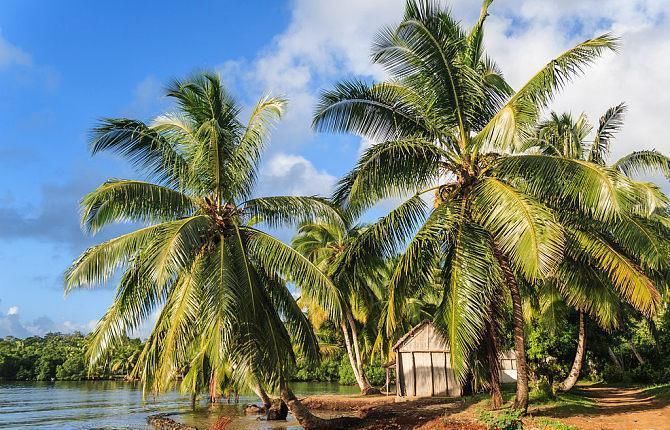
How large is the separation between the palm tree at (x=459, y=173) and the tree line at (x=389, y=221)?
0.04 m

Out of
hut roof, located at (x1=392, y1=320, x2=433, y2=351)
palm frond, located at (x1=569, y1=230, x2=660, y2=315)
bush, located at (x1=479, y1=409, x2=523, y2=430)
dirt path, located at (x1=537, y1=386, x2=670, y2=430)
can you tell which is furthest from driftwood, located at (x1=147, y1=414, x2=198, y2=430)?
palm frond, located at (x1=569, y1=230, x2=660, y2=315)

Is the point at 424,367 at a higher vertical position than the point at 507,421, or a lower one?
higher

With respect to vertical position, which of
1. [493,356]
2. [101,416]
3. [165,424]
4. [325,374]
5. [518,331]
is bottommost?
[101,416]

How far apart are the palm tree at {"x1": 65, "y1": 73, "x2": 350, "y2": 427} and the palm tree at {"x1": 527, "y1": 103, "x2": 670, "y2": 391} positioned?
6.00 m

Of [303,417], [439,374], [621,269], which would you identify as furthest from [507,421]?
[439,374]

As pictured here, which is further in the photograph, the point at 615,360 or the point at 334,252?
the point at 334,252

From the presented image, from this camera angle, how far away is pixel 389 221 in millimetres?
12555

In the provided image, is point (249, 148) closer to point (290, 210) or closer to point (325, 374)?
point (290, 210)

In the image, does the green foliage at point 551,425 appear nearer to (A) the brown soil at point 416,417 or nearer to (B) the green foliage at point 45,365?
(A) the brown soil at point 416,417

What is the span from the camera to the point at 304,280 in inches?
527

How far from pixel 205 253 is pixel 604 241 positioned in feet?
30.9

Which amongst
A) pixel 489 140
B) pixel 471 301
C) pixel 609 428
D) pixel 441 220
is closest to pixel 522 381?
pixel 609 428

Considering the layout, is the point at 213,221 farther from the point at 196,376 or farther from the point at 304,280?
the point at 196,376

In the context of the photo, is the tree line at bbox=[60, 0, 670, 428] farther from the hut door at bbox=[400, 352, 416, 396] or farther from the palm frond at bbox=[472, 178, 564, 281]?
the hut door at bbox=[400, 352, 416, 396]
